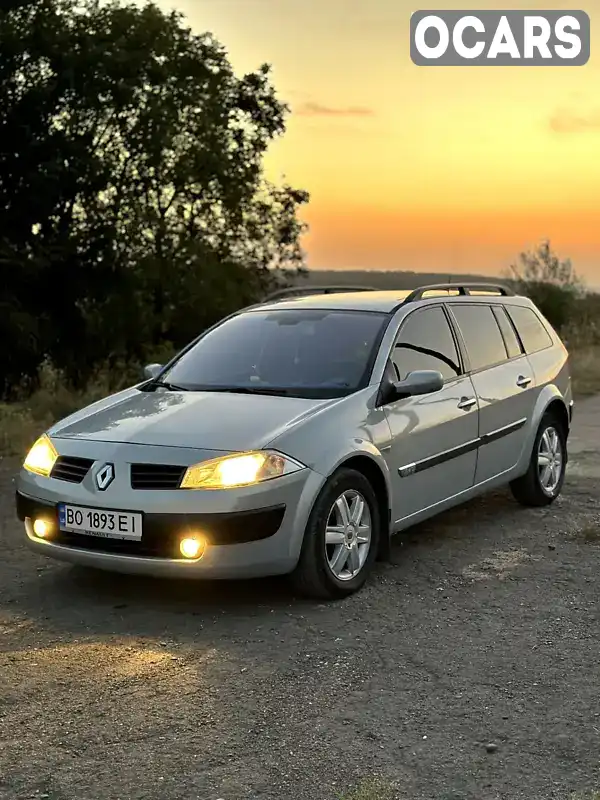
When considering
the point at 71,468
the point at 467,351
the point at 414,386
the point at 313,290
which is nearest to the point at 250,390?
the point at 414,386

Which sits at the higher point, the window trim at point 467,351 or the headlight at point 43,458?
the window trim at point 467,351

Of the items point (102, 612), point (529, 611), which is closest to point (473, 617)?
point (529, 611)

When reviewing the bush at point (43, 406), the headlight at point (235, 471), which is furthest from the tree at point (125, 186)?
the headlight at point (235, 471)

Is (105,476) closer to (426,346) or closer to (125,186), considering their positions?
(426,346)

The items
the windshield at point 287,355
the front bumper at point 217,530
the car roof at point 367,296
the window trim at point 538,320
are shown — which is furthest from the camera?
the window trim at point 538,320

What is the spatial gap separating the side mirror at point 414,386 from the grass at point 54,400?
5.68 m

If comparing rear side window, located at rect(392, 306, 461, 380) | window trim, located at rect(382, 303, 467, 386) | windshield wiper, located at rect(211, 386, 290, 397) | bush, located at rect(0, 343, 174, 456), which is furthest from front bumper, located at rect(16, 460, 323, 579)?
bush, located at rect(0, 343, 174, 456)

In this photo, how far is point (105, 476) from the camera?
5.32 meters

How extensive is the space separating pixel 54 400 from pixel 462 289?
9.27 meters

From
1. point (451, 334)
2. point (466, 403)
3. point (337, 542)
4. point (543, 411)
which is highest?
point (451, 334)

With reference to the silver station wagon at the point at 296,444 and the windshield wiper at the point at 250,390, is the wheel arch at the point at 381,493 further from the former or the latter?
the windshield wiper at the point at 250,390

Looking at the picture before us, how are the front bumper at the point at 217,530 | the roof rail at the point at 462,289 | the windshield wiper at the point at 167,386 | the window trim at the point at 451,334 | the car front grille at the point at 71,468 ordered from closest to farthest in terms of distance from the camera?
the front bumper at the point at 217,530 < the car front grille at the point at 71,468 < the windshield wiper at the point at 167,386 < the window trim at the point at 451,334 < the roof rail at the point at 462,289

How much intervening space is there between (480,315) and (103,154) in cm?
2543

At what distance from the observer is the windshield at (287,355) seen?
610cm
